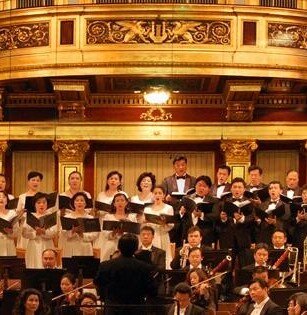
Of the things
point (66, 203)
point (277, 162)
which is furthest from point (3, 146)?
point (66, 203)

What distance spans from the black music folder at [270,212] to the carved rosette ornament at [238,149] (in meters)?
3.56

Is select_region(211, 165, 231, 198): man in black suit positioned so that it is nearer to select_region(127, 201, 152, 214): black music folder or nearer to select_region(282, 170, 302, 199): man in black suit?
select_region(282, 170, 302, 199): man in black suit

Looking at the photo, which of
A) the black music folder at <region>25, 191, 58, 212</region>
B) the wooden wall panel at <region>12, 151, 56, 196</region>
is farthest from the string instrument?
the wooden wall panel at <region>12, 151, 56, 196</region>

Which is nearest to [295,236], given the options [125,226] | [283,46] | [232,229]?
[232,229]

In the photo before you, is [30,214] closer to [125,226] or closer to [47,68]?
[125,226]

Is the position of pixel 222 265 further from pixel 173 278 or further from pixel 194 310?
pixel 194 310

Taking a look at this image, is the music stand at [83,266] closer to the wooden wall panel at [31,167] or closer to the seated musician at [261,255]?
the seated musician at [261,255]

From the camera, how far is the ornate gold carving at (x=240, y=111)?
1484cm

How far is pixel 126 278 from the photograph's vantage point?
26.8ft

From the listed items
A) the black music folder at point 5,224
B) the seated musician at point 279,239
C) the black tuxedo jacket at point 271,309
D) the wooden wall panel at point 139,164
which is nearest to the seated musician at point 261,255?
the seated musician at point 279,239

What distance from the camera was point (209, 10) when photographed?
1396 centimetres

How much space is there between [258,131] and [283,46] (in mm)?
1223

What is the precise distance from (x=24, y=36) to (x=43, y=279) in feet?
17.0

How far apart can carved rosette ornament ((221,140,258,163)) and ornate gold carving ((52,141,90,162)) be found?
1.74 metres
